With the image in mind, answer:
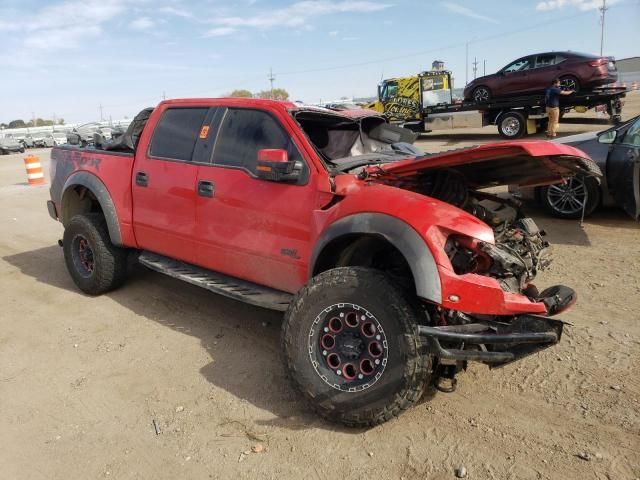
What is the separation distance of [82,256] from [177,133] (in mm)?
1945

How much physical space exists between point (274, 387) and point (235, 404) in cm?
31

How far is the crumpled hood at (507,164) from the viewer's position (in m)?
2.93

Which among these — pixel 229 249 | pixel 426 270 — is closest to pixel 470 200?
pixel 426 270

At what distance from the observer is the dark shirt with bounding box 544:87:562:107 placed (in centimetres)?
1582

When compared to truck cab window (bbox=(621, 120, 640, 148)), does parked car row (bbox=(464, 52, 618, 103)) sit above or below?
above

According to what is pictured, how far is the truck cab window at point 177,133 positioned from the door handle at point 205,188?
330 mm

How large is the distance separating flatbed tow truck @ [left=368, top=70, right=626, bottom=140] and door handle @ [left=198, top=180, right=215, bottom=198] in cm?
907

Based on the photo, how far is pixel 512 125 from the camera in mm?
17781

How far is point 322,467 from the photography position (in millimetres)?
2770

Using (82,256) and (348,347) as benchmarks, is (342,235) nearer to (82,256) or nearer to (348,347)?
(348,347)

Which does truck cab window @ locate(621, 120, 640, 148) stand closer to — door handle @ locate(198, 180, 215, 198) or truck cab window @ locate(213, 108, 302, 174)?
truck cab window @ locate(213, 108, 302, 174)

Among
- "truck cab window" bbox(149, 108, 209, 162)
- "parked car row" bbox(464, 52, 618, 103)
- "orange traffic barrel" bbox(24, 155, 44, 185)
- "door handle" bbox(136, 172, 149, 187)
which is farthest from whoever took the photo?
"parked car row" bbox(464, 52, 618, 103)

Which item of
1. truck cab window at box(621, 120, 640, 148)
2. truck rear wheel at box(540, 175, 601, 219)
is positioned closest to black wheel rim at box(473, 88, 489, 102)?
truck rear wheel at box(540, 175, 601, 219)

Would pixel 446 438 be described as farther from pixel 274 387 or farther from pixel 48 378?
pixel 48 378
